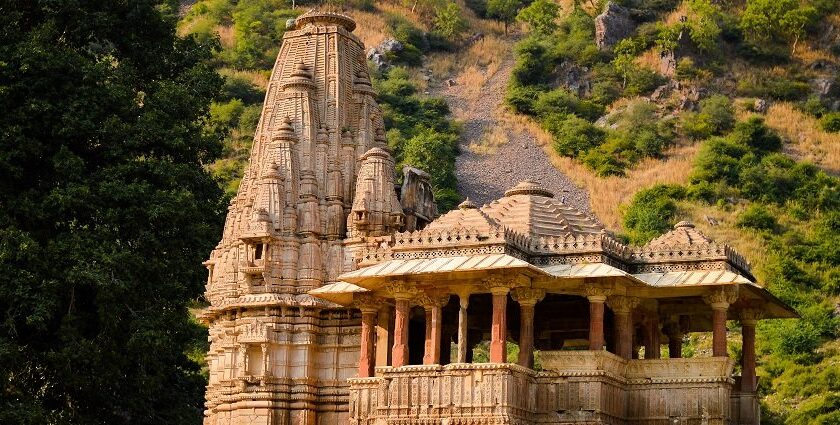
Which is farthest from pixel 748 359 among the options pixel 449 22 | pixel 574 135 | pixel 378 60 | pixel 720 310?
pixel 449 22

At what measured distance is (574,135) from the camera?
66.8 m

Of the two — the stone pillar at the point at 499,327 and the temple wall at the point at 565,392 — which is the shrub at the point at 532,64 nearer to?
the temple wall at the point at 565,392

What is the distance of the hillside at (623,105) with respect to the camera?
56.5 meters

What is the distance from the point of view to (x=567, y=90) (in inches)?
2884

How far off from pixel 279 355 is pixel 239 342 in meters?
0.65

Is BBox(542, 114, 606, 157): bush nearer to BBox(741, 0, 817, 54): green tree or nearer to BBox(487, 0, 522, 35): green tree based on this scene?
BBox(741, 0, 817, 54): green tree

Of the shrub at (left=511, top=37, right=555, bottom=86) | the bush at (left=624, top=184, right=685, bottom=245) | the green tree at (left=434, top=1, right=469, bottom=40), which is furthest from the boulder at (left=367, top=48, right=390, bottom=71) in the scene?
the bush at (left=624, top=184, right=685, bottom=245)

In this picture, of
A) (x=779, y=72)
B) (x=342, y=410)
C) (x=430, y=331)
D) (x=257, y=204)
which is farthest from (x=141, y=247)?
(x=779, y=72)

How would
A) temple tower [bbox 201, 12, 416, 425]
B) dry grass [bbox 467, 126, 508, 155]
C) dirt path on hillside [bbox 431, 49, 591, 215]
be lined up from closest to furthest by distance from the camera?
temple tower [bbox 201, 12, 416, 425], dirt path on hillside [bbox 431, 49, 591, 215], dry grass [bbox 467, 126, 508, 155]

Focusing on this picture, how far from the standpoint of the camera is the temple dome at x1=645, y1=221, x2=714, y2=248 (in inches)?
842

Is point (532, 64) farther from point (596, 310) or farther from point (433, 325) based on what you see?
point (433, 325)

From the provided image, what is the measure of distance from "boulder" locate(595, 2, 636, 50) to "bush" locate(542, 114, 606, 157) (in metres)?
8.41

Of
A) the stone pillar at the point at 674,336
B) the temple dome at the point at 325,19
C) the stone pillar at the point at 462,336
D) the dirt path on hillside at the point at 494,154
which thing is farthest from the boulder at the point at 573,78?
the stone pillar at the point at 462,336

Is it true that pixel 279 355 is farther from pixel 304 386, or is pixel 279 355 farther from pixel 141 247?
pixel 141 247
